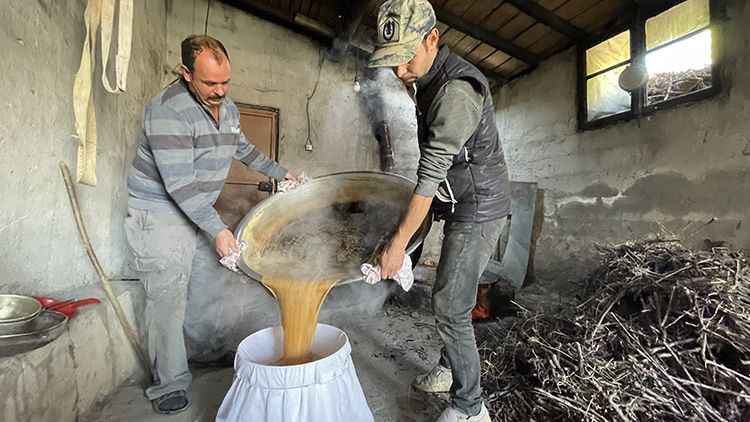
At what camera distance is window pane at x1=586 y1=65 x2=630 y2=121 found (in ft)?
9.66

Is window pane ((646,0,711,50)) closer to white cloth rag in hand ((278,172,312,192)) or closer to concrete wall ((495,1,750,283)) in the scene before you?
concrete wall ((495,1,750,283))

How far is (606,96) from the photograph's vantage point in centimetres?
307

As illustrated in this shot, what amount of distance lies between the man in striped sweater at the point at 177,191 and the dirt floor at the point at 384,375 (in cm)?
11

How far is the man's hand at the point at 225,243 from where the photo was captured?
4.44 feet

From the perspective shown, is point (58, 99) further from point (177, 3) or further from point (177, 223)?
point (177, 3)

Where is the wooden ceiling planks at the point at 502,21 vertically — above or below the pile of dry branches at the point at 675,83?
above

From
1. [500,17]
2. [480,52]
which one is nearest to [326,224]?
[500,17]

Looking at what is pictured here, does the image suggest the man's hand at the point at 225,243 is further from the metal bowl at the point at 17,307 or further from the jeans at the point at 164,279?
the metal bowl at the point at 17,307

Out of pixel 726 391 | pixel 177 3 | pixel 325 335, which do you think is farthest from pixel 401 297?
pixel 177 3

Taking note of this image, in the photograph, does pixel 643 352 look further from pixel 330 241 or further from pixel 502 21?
pixel 502 21

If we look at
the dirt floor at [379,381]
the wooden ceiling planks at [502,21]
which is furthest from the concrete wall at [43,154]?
the wooden ceiling planks at [502,21]

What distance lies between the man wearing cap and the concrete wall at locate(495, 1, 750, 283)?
1803mm

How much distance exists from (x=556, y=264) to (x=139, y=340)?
3.19 meters

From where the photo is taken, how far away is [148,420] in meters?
1.49
